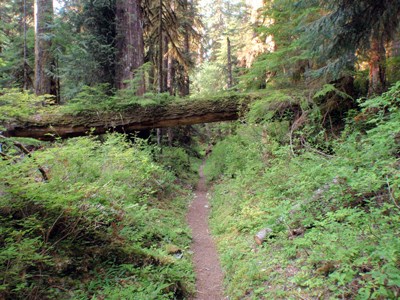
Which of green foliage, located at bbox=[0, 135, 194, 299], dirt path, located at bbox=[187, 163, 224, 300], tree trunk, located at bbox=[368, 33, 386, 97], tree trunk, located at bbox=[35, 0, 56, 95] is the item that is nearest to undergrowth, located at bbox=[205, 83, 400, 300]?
dirt path, located at bbox=[187, 163, 224, 300]

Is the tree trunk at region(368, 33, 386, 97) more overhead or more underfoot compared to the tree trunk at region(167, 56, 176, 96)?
more underfoot

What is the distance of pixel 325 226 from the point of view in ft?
11.8

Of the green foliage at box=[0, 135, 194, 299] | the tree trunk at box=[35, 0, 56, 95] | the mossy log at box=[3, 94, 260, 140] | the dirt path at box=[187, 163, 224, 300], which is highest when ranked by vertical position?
the tree trunk at box=[35, 0, 56, 95]

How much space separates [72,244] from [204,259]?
2737 millimetres

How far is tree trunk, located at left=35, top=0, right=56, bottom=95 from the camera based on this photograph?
9.95 metres

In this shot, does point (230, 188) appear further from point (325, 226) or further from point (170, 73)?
point (170, 73)

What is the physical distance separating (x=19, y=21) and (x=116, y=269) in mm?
19545

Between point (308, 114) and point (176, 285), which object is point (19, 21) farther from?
point (176, 285)

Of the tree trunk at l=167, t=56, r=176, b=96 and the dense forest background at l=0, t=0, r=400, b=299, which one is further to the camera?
the tree trunk at l=167, t=56, r=176, b=96

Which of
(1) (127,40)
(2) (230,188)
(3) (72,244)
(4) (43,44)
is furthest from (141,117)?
(3) (72,244)

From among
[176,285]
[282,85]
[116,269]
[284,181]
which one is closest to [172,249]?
[176,285]

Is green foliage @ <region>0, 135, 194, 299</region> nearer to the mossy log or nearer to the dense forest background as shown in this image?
the dense forest background

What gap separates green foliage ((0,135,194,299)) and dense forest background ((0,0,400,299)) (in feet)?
0.07

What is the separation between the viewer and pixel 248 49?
14242 millimetres
